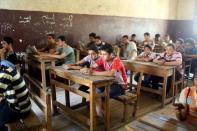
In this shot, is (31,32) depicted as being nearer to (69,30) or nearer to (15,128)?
(69,30)

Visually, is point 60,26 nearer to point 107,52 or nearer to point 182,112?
point 107,52

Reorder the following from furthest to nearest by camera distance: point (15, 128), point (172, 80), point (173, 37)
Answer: point (173, 37) < point (172, 80) < point (15, 128)

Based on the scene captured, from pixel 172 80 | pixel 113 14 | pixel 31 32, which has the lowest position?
pixel 172 80

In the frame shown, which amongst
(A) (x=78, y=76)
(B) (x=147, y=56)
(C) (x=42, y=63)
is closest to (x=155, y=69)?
(B) (x=147, y=56)

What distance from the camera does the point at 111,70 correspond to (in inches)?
122

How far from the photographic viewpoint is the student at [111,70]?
10.3 feet

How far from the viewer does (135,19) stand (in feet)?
27.6

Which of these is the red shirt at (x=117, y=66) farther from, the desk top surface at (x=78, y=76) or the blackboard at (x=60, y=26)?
the blackboard at (x=60, y=26)

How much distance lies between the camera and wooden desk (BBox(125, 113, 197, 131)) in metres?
1.73

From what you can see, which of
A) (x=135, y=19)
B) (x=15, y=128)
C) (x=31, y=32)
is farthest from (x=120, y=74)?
(x=135, y=19)

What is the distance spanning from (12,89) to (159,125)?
1423 mm

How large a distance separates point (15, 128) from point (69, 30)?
4.49m

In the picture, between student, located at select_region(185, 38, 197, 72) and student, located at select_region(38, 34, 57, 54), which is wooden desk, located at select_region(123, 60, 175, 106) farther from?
student, located at select_region(38, 34, 57, 54)

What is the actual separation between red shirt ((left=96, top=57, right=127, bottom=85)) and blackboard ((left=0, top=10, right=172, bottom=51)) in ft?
9.16
